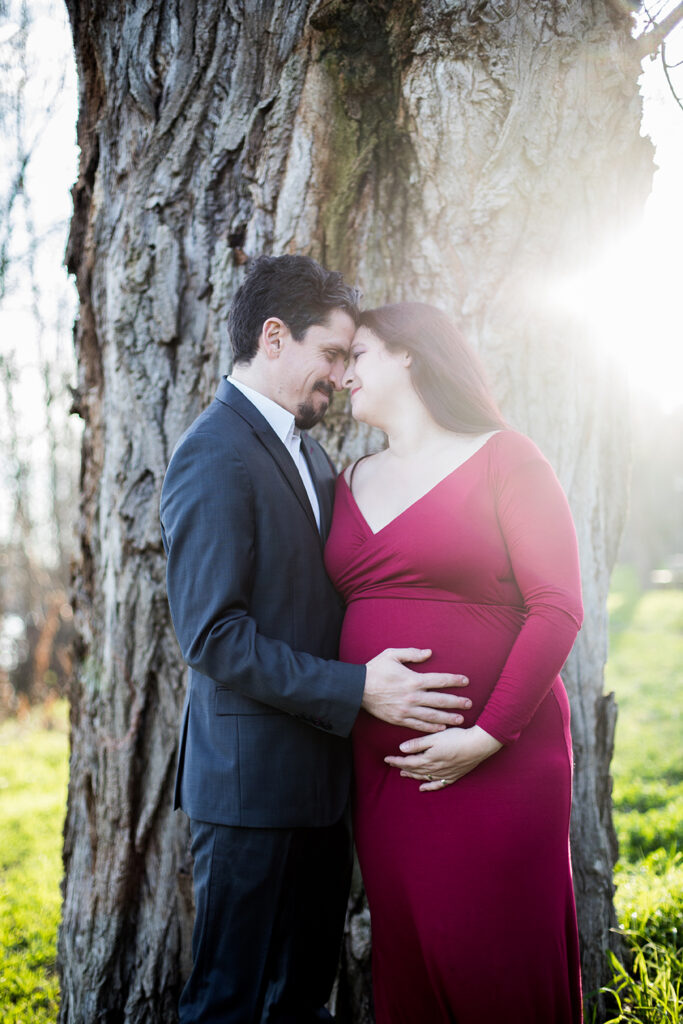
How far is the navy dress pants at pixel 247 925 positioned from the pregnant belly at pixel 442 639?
0.42 metres

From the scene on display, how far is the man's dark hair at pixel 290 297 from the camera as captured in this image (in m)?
2.30

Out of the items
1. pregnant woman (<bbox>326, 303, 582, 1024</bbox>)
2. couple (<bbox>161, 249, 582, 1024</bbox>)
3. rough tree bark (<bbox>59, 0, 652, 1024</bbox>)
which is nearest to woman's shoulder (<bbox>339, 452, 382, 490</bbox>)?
couple (<bbox>161, 249, 582, 1024</bbox>)

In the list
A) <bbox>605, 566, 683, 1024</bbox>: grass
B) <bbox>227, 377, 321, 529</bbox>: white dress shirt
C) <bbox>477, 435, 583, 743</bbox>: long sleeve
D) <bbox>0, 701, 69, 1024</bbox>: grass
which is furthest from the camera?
<bbox>0, 701, 69, 1024</bbox>: grass

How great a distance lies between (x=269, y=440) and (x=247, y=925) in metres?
1.42

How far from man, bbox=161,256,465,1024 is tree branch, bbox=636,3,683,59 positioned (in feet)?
6.46

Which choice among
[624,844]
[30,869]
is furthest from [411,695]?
[30,869]

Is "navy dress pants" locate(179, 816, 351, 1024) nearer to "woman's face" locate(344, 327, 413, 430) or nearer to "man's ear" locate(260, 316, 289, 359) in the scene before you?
"woman's face" locate(344, 327, 413, 430)

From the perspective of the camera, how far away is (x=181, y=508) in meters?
1.95

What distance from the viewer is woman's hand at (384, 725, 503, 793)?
181 centimetres

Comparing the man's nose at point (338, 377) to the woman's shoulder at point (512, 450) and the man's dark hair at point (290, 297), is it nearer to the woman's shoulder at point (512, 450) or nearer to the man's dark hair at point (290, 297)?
the man's dark hair at point (290, 297)

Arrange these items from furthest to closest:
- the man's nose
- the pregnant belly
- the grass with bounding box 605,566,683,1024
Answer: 1. the grass with bounding box 605,566,683,1024
2. the man's nose
3. the pregnant belly

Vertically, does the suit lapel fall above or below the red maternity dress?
above

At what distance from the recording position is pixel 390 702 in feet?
6.16

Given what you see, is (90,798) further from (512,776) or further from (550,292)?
(550,292)
